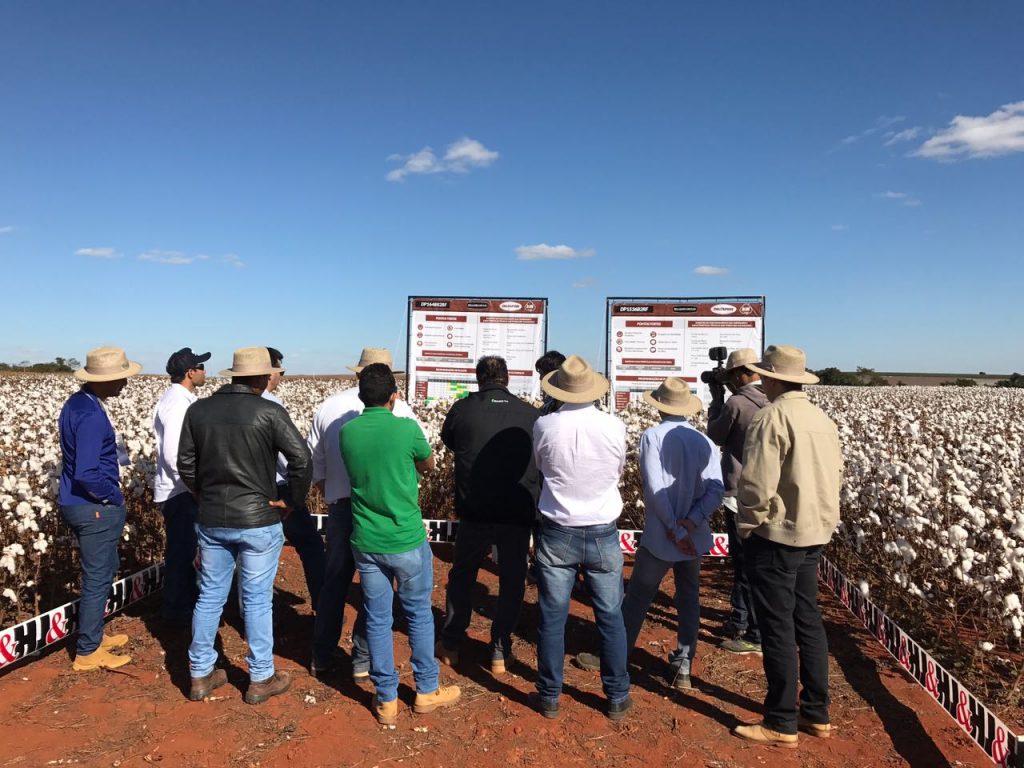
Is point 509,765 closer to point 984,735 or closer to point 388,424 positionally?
point 388,424

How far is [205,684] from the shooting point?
14.6 feet

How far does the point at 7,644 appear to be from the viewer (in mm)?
4570

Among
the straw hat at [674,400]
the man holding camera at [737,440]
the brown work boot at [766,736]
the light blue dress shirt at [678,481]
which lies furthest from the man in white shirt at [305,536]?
the man holding camera at [737,440]

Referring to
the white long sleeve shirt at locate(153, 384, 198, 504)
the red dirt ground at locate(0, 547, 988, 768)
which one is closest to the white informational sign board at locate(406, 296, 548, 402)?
the white long sleeve shirt at locate(153, 384, 198, 504)

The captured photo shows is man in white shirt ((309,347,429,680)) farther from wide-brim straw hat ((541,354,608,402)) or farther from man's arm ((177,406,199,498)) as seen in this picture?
wide-brim straw hat ((541,354,608,402))

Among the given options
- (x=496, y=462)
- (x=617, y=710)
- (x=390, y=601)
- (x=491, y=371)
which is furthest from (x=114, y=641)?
(x=617, y=710)

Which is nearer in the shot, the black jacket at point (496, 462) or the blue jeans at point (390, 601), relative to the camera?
the blue jeans at point (390, 601)

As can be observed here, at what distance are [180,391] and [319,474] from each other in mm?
1476

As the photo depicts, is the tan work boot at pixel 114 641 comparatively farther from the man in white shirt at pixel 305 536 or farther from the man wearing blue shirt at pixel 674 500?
the man wearing blue shirt at pixel 674 500

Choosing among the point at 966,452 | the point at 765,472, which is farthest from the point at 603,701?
the point at 966,452

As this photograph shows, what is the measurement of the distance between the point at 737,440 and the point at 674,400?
99 cm

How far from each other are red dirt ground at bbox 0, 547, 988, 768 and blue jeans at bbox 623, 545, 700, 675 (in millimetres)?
317

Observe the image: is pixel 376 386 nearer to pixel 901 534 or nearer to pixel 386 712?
pixel 386 712

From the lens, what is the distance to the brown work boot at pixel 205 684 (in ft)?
14.5
